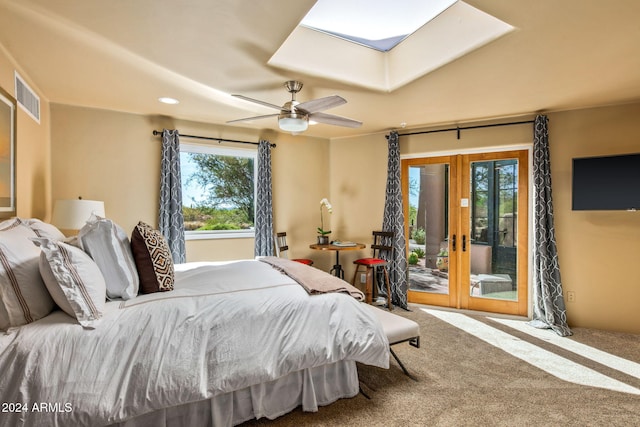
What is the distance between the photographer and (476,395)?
7.68ft

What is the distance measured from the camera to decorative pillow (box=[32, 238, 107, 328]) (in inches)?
62.4

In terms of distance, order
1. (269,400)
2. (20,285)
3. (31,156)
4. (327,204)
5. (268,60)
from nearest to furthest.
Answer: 1. (20,285)
2. (269,400)
3. (268,60)
4. (31,156)
5. (327,204)

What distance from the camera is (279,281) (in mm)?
2328

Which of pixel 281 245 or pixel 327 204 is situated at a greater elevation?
pixel 327 204

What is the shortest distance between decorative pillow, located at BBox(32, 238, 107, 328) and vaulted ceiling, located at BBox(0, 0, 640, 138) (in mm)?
1389

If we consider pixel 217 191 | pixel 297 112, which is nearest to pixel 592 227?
pixel 297 112

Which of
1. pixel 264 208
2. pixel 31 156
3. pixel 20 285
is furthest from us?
pixel 264 208

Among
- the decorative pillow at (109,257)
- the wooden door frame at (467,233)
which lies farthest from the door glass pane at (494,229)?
the decorative pillow at (109,257)

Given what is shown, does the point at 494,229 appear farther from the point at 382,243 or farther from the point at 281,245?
the point at 281,245

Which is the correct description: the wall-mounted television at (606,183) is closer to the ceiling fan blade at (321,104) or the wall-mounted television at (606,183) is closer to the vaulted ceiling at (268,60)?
the vaulted ceiling at (268,60)

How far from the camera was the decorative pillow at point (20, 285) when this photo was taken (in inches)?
60.3

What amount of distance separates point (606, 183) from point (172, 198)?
486cm

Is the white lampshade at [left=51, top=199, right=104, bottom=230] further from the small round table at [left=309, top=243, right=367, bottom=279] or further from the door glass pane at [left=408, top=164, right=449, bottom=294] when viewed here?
the door glass pane at [left=408, top=164, right=449, bottom=294]

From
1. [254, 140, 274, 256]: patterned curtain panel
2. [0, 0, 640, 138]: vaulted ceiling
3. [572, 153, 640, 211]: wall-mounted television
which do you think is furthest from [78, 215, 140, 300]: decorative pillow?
[572, 153, 640, 211]: wall-mounted television
